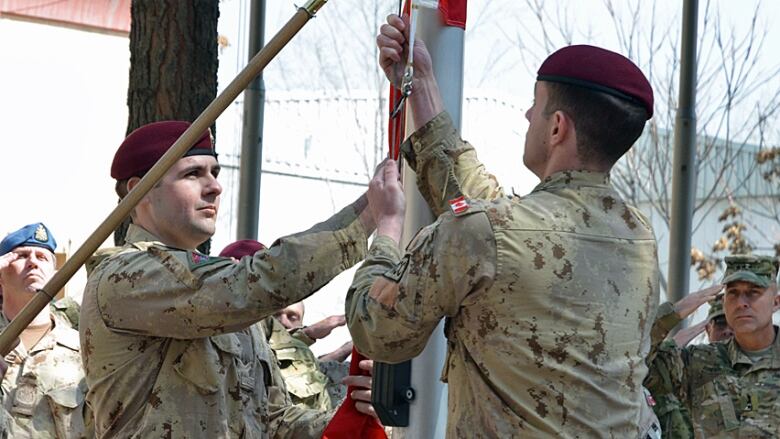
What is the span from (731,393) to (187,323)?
200 inches

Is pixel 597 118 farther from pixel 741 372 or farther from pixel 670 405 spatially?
pixel 741 372

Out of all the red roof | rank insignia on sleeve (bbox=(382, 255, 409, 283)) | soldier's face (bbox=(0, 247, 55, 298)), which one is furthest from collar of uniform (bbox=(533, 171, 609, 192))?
the red roof

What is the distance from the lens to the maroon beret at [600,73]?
360cm

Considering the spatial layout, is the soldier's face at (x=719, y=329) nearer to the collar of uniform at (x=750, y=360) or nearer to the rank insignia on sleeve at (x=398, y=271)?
the collar of uniform at (x=750, y=360)

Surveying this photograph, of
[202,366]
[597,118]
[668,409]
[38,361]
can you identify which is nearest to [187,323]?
[202,366]

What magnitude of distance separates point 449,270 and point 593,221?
0.46m

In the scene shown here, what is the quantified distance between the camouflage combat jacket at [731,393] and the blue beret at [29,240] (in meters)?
3.89

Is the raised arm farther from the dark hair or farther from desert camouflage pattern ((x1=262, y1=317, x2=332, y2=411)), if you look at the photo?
desert camouflage pattern ((x1=262, y1=317, x2=332, y2=411))

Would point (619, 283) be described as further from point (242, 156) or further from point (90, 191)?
point (90, 191)

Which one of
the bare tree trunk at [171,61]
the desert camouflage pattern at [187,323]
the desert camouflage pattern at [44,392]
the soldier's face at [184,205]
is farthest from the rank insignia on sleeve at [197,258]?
the bare tree trunk at [171,61]

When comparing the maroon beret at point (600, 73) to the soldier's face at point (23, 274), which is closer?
the maroon beret at point (600, 73)

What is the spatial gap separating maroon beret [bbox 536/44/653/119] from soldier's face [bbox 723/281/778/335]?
470 centimetres

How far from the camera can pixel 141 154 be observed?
4.64 meters

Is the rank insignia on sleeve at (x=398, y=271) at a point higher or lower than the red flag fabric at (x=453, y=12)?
lower
